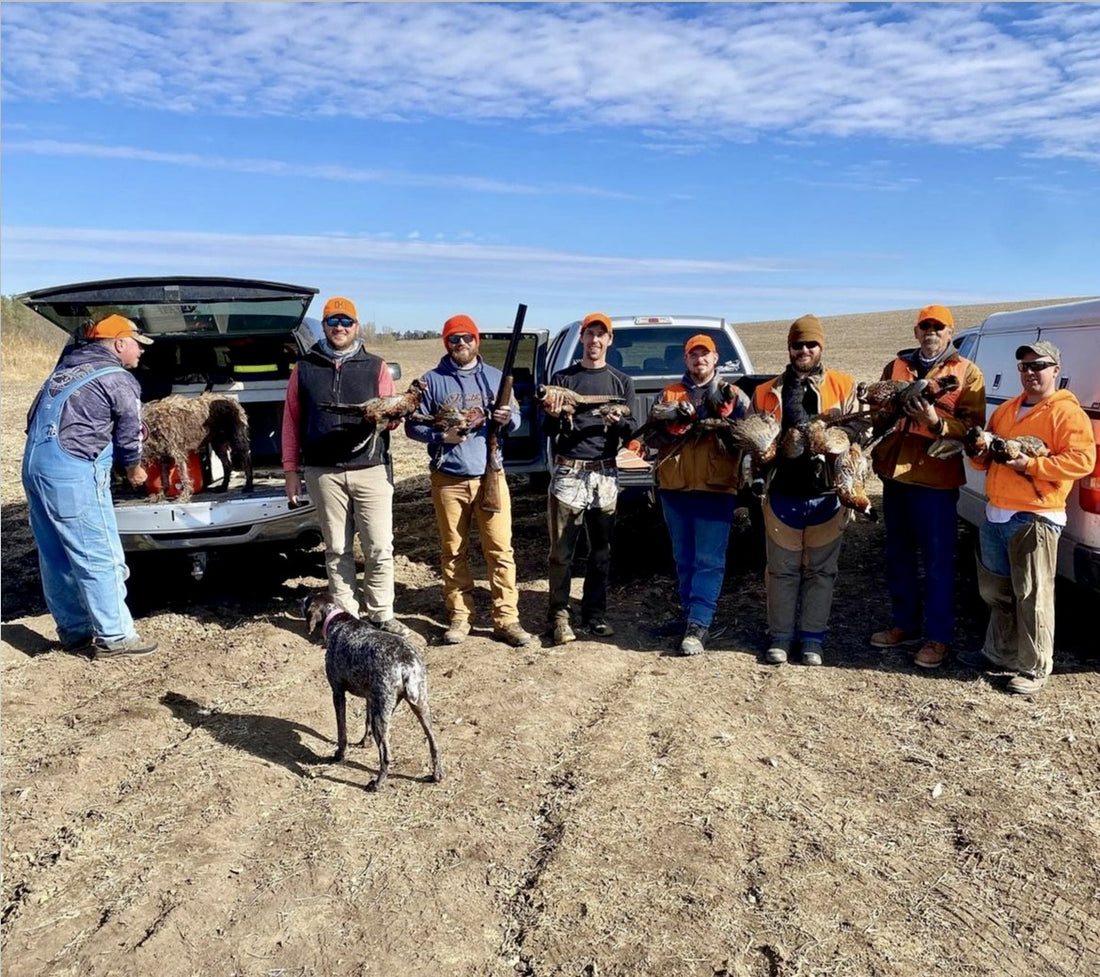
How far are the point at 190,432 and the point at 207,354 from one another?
1.33 meters

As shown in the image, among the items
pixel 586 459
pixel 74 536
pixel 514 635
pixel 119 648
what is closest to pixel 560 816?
pixel 514 635

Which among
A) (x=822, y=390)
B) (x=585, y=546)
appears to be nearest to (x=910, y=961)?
(x=822, y=390)

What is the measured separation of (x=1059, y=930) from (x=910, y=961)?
0.63 metres

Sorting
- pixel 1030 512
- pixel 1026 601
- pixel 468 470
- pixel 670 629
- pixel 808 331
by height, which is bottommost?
pixel 670 629

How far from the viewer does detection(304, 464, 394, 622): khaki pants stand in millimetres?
5895

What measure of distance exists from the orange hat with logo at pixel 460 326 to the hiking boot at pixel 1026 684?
405 cm

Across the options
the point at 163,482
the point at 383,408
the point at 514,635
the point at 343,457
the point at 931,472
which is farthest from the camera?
the point at 163,482

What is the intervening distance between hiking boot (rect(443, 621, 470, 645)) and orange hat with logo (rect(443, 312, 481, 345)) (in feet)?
6.60

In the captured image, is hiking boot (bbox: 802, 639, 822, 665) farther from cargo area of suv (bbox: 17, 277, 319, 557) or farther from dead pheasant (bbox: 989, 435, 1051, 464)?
cargo area of suv (bbox: 17, 277, 319, 557)

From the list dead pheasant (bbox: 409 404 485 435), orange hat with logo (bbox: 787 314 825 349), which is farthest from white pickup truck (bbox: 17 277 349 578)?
orange hat with logo (bbox: 787 314 825 349)

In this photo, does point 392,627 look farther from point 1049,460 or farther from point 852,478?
point 1049,460

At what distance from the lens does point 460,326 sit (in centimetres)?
Answer: 588

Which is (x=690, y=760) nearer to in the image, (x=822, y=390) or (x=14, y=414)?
(x=822, y=390)

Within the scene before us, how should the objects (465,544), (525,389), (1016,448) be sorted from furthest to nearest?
1. (525,389)
2. (465,544)
3. (1016,448)
